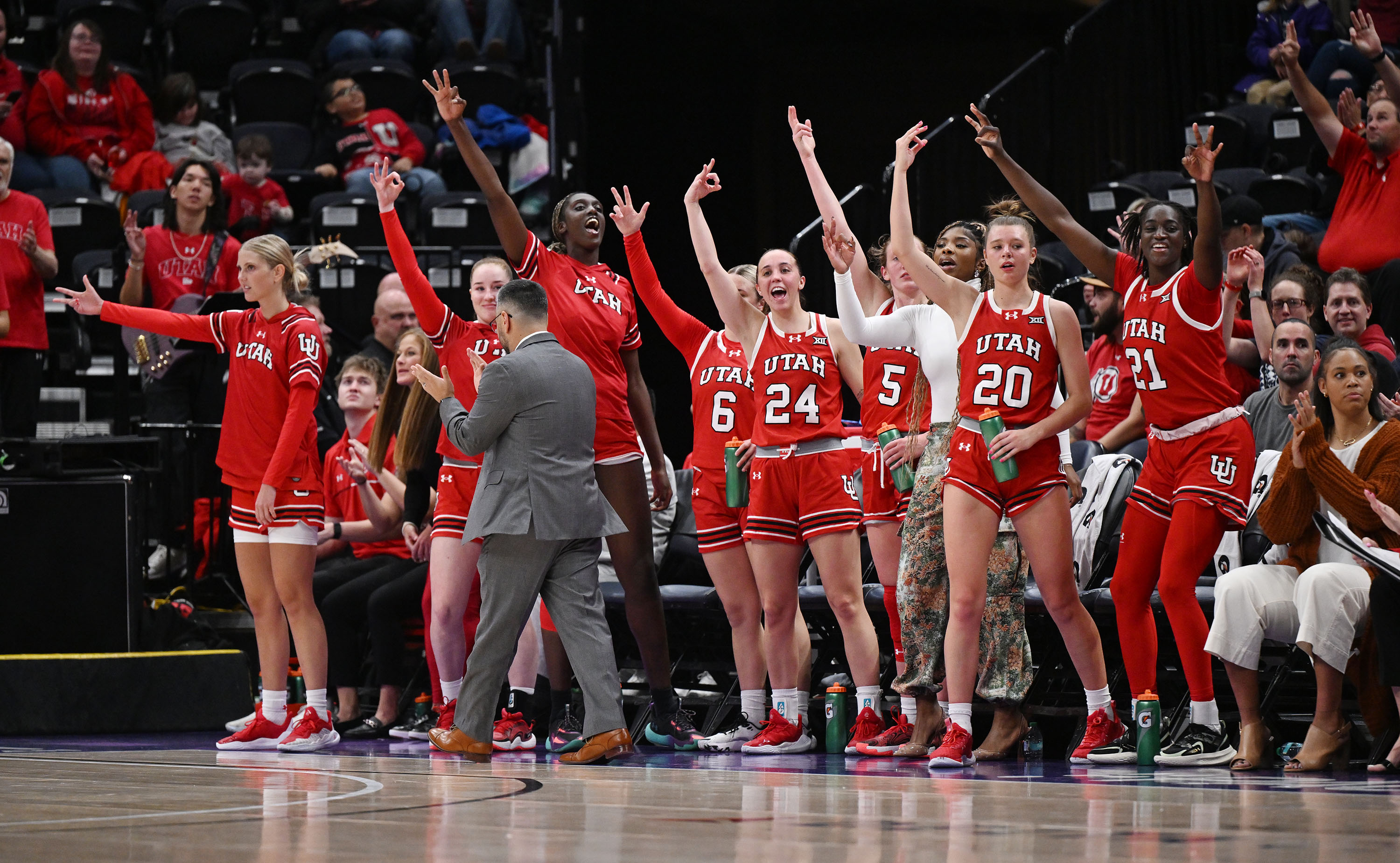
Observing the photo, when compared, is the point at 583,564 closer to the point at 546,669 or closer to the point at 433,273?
the point at 546,669

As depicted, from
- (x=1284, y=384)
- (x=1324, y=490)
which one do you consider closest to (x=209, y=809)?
(x=1324, y=490)

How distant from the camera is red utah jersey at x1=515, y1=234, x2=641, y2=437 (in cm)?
612

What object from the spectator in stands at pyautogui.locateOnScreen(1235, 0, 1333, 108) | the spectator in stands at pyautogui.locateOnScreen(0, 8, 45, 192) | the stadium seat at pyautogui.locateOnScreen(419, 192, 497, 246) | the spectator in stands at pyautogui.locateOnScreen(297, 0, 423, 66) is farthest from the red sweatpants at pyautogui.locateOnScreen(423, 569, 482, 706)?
the spectator in stands at pyautogui.locateOnScreen(1235, 0, 1333, 108)

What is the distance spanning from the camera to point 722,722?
6.76 meters

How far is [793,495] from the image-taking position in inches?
237

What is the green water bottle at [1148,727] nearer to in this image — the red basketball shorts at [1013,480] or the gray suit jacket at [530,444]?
the red basketball shorts at [1013,480]

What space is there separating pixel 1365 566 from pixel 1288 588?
9.9 inches

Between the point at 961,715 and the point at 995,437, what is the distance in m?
0.92

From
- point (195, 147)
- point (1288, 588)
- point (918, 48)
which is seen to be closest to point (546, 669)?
point (1288, 588)

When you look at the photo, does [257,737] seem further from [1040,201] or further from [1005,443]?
[1040,201]

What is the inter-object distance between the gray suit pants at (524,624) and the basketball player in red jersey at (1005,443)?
3.75 ft

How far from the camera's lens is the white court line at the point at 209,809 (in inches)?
149

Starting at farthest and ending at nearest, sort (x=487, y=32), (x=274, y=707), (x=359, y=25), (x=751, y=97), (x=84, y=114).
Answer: (x=359, y=25)
(x=487, y=32)
(x=751, y=97)
(x=84, y=114)
(x=274, y=707)

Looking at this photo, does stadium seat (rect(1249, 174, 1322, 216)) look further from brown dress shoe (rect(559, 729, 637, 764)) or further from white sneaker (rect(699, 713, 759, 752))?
brown dress shoe (rect(559, 729, 637, 764))
